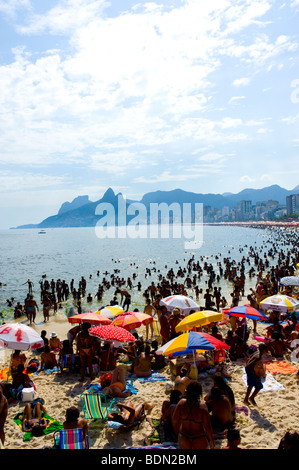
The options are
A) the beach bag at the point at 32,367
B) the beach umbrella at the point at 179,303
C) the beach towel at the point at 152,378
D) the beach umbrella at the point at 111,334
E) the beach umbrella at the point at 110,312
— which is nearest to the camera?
the beach umbrella at the point at 111,334

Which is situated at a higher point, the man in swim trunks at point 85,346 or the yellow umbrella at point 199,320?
the yellow umbrella at point 199,320

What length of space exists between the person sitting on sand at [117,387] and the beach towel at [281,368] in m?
3.68

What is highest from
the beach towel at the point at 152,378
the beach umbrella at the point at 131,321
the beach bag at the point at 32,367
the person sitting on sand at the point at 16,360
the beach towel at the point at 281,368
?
the beach umbrella at the point at 131,321

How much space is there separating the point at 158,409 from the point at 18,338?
11.5ft

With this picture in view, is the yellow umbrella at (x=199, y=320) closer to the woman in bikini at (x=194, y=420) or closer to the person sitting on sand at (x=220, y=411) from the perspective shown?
the person sitting on sand at (x=220, y=411)

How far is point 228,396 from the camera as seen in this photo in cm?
542

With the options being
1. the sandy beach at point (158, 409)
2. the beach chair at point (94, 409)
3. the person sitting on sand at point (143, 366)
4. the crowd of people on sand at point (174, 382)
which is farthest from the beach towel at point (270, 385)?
the beach chair at point (94, 409)

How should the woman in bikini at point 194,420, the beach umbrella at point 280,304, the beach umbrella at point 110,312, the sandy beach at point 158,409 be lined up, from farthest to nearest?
the beach umbrella at point 110,312, the beach umbrella at point 280,304, the sandy beach at point 158,409, the woman in bikini at point 194,420

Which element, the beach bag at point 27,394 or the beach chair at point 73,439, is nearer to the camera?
the beach chair at point 73,439

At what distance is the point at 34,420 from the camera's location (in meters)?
5.56

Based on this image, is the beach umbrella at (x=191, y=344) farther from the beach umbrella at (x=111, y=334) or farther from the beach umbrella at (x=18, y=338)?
the beach umbrella at (x=18, y=338)

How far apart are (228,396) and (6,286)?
104ft

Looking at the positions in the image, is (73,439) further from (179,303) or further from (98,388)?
(179,303)

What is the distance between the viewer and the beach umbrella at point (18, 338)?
705cm
